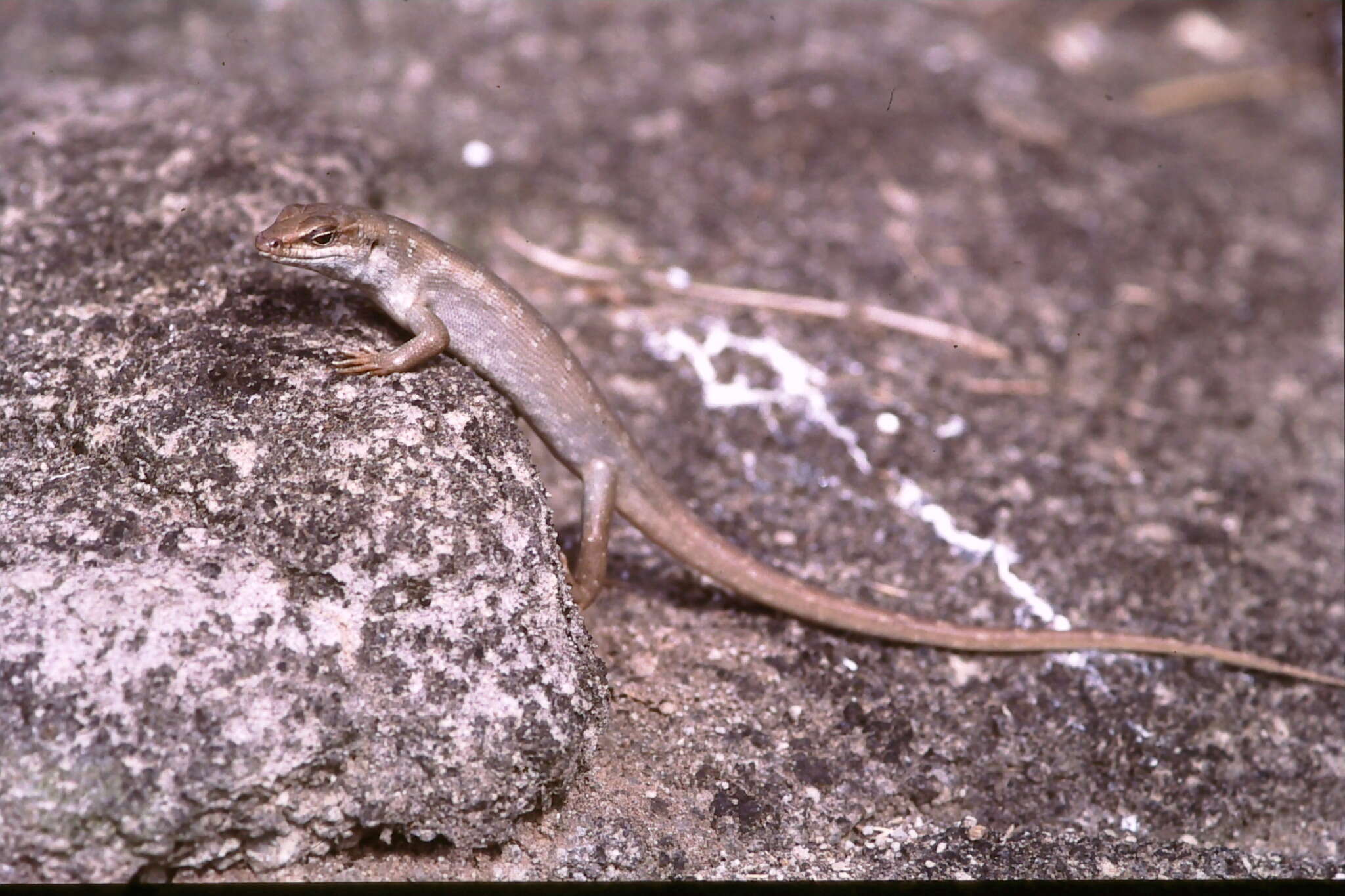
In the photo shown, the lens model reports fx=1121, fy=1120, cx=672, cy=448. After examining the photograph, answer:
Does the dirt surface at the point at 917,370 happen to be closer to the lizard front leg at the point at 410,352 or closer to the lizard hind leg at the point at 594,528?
the lizard hind leg at the point at 594,528

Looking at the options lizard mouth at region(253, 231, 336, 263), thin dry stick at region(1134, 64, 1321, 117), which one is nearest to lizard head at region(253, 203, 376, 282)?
lizard mouth at region(253, 231, 336, 263)

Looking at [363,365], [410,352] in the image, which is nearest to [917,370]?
[410,352]

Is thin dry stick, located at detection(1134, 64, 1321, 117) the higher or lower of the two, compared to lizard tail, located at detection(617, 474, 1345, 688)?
lower

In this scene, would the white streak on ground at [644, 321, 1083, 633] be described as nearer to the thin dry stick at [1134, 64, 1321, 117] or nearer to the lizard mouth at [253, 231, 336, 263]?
the lizard mouth at [253, 231, 336, 263]

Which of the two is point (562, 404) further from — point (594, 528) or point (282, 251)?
point (282, 251)

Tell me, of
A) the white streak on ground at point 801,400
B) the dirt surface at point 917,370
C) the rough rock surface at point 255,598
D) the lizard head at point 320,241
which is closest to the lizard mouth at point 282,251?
the lizard head at point 320,241

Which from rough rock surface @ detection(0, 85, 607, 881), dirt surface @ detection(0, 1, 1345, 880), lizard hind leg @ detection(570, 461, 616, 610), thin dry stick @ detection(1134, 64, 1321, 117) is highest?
rough rock surface @ detection(0, 85, 607, 881)
